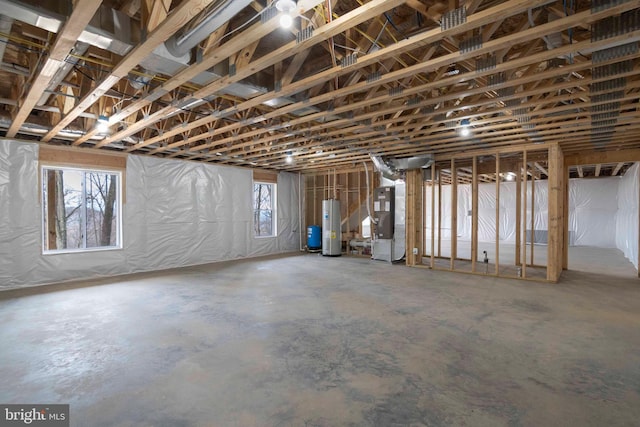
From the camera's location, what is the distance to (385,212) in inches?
300

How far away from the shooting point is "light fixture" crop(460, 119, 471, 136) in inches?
170

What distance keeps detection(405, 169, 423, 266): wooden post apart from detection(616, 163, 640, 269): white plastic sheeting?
4684 millimetres

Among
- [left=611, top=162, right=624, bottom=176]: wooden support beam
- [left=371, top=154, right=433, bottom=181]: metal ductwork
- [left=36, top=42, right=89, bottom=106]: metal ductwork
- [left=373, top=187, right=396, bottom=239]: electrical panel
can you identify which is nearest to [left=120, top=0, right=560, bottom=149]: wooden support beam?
[left=36, top=42, right=89, bottom=106]: metal ductwork

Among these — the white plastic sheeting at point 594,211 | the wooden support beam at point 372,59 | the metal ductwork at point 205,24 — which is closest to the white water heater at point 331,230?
the wooden support beam at point 372,59

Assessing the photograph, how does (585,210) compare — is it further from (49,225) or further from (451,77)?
(49,225)

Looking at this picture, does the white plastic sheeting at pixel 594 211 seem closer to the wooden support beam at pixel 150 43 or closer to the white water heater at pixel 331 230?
the white water heater at pixel 331 230

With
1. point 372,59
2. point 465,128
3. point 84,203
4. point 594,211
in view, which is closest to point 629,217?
point 594,211

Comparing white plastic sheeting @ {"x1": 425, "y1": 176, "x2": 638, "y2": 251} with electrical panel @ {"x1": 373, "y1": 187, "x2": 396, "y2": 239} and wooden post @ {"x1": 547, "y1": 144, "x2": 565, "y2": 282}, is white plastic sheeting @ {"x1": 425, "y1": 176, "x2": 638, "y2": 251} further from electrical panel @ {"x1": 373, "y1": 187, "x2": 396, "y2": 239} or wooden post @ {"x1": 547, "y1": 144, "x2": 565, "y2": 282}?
electrical panel @ {"x1": 373, "y1": 187, "x2": 396, "y2": 239}

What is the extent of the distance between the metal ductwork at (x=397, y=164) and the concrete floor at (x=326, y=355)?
2.85 metres

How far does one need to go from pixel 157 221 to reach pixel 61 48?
4859mm

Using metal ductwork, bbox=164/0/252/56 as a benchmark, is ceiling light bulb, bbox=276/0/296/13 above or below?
below

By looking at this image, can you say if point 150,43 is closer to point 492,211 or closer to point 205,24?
point 205,24

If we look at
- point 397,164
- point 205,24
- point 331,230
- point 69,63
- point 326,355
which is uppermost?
point 69,63

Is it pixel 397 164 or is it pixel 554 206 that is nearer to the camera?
pixel 554 206
